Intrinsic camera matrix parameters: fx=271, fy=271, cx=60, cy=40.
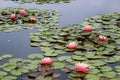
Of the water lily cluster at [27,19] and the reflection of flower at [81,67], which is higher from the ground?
the water lily cluster at [27,19]

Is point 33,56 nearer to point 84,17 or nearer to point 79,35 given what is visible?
point 79,35

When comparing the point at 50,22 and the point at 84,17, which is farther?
the point at 84,17

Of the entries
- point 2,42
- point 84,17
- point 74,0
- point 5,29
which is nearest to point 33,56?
point 2,42

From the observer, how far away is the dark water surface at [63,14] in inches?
121

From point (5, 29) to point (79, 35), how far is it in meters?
1.07

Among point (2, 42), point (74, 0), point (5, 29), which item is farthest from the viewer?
point (74, 0)

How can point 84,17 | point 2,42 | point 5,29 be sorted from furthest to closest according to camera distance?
point 84,17 < point 5,29 < point 2,42

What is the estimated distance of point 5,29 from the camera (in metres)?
3.73

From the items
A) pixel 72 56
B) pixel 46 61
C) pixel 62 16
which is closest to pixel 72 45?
pixel 72 56

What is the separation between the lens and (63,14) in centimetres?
452

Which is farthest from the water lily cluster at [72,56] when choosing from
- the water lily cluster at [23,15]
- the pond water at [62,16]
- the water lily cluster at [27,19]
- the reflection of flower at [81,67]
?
the water lily cluster at [23,15]

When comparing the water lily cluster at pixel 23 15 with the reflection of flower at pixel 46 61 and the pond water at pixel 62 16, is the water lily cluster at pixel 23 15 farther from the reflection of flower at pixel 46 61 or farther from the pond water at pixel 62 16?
the reflection of flower at pixel 46 61

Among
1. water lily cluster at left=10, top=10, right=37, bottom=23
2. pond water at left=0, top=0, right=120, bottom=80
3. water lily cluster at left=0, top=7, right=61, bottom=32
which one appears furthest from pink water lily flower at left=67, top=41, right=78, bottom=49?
water lily cluster at left=10, top=10, right=37, bottom=23

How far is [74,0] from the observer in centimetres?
574
